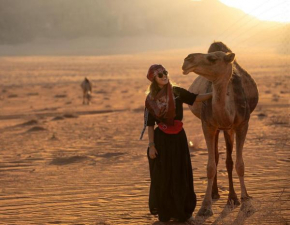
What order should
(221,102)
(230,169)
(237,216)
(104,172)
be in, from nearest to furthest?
1. (221,102)
2. (237,216)
3. (230,169)
4. (104,172)

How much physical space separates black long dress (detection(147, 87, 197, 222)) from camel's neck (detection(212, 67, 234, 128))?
424mm

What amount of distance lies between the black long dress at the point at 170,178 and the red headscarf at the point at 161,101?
128mm

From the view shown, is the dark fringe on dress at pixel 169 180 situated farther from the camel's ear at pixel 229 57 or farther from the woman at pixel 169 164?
the camel's ear at pixel 229 57

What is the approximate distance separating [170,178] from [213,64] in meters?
1.41

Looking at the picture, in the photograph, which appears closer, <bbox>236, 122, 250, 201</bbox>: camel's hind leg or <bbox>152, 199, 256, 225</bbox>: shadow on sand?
<bbox>152, 199, 256, 225</bbox>: shadow on sand

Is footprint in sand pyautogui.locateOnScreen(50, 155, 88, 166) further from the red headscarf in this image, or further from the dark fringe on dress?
the red headscarf

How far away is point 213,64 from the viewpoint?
20.7 ft

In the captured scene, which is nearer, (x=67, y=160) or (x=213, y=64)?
(x=213, y=64)

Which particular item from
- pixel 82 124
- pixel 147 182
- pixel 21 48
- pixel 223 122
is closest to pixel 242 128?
pixel 223 122

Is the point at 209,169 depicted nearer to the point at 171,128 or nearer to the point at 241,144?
the point at 241,144

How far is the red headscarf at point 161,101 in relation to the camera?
249 inches

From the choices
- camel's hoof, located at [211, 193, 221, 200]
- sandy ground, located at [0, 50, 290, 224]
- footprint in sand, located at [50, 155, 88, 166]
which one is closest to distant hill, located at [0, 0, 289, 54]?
sandy ground, located at [0, 50, 290, 224]

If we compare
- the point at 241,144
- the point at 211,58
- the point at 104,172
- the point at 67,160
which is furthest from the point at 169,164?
the point at 67,160

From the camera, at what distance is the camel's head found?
6238mm
